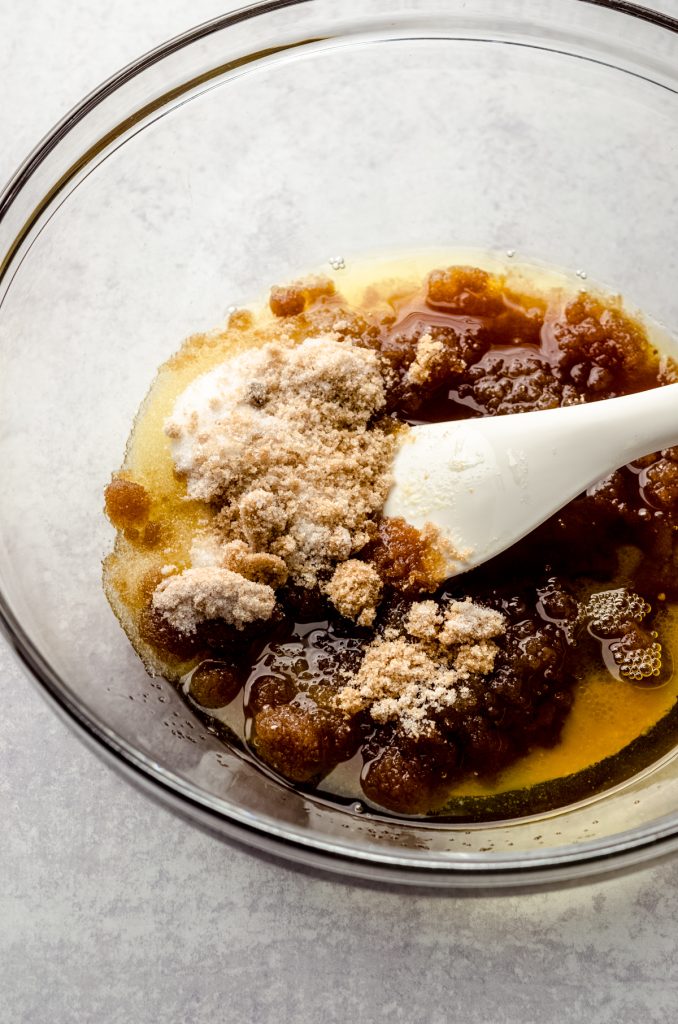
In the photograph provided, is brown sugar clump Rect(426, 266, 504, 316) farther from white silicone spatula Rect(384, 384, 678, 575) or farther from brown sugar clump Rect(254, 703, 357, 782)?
brown sugar clump Rect(254, 703, 357, 782)

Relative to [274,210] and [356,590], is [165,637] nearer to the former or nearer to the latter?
[356,590]

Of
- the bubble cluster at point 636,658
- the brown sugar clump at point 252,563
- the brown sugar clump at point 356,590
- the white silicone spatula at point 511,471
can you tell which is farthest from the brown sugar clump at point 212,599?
the bubble cluster at point 636,658

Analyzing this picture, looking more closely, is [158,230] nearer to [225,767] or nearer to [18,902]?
[225,767]

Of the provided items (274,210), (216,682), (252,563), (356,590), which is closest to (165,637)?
(216,682)

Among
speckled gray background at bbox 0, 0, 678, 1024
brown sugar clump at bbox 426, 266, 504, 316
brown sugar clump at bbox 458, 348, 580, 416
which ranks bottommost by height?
speckled gray background at bbox 0, 0, 678, 1024

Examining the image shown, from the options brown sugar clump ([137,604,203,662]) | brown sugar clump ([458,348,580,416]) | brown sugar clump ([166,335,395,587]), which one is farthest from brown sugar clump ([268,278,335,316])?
brown sugar clump ([137,604,203,662])

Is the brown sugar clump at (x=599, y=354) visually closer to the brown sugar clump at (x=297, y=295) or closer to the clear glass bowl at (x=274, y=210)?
the clear glass bowl at (x=274, y=210)
